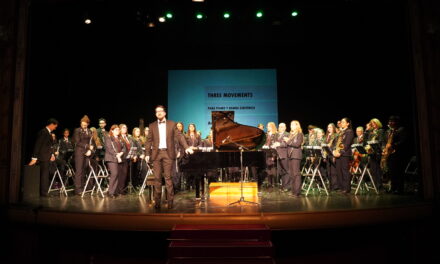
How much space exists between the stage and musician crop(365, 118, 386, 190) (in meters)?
1.91

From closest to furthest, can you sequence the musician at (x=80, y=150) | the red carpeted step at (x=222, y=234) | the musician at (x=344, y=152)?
the red carpeted step at (x=222, y=234)
the musician at (x=344, y=152)
the musician at (x=80, y=150)

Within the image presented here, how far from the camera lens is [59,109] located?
36.0ft

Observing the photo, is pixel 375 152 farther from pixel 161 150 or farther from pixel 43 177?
pixel 43 177

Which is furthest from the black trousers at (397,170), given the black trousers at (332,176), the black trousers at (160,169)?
the black trousers at (160,169)

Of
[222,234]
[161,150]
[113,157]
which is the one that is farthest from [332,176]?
[113,157]

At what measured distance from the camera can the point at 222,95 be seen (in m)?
11.8

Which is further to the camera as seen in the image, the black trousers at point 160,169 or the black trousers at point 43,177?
the black trousers at point 43,177

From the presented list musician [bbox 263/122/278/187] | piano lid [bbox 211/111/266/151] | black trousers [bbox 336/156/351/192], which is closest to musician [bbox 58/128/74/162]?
piano lid [bbox 211/111/266/151]

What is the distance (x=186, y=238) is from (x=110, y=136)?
3.75 m

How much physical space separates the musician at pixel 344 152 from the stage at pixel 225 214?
1.45m

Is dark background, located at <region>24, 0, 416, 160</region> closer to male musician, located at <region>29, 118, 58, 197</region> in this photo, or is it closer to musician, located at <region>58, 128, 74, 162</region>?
musician, located at <region>58, 128, 74, 162</region>

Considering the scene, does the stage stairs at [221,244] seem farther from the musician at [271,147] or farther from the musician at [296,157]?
the musician at [271,147]

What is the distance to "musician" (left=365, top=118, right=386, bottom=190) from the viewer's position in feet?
24.4

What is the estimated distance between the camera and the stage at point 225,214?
15.5 feet
